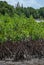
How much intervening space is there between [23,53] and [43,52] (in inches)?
64.7

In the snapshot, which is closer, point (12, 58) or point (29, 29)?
point (12, 58)

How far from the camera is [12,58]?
16.8m

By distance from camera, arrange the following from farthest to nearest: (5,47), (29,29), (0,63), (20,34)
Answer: (29,29) → (20,34) → (5,47) → (0,63)

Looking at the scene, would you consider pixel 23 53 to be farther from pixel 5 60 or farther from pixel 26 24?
pixel 26 24

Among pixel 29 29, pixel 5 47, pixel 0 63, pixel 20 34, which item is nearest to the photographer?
pixel 0 63

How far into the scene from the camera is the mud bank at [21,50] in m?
16.8

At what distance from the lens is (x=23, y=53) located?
16797mm

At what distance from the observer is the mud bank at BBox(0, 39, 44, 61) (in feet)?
55.1

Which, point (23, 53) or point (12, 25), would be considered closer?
point (23, 53)

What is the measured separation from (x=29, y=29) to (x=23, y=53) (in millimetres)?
5135

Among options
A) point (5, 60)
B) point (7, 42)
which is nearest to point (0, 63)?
point (5, 60)

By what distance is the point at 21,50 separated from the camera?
662 inches

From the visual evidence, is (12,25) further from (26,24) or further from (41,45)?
(41,45)

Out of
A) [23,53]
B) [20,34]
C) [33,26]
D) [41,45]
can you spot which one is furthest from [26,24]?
[23,53]
